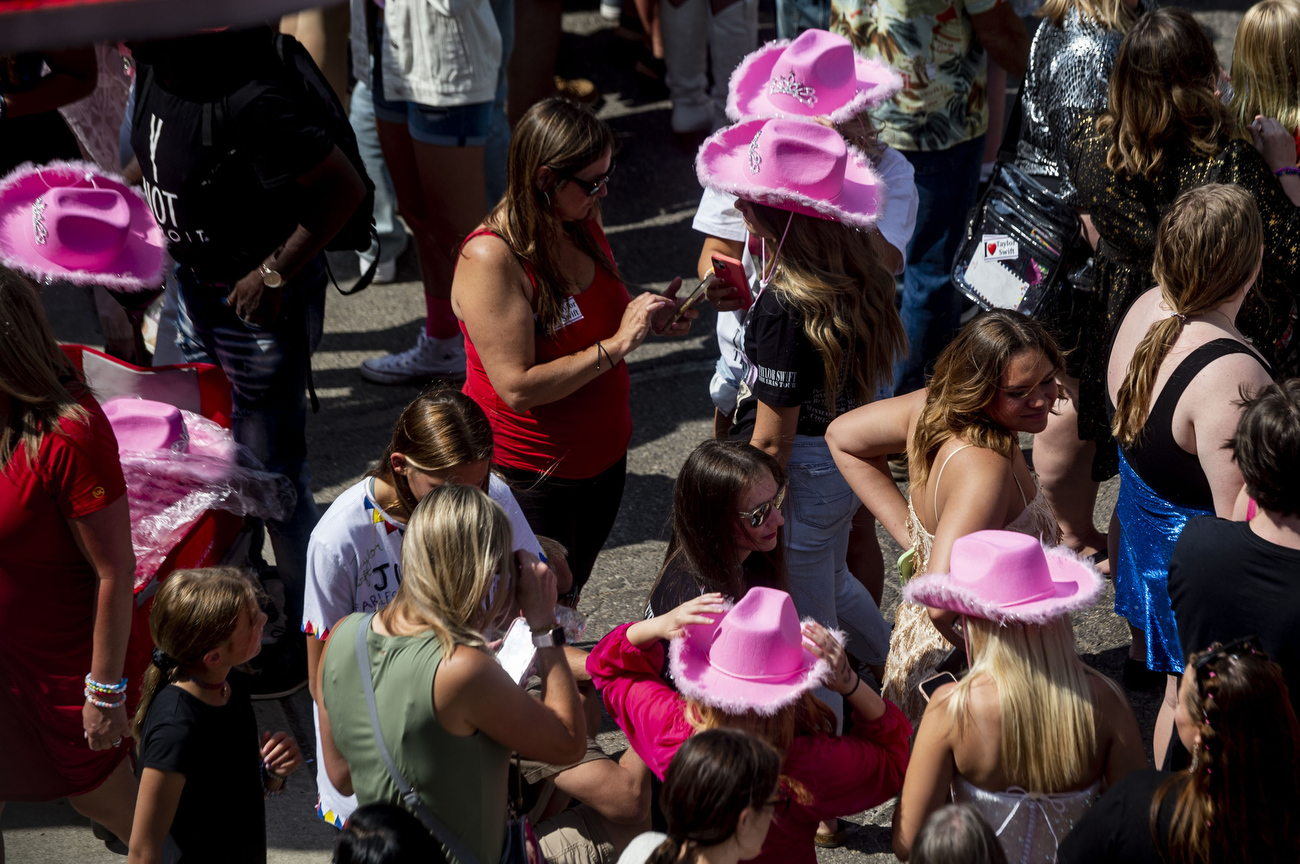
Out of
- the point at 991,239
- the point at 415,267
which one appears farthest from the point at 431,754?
the point at 415,267

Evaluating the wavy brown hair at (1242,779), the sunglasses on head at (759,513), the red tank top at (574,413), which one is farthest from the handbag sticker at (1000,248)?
the wavy brown hair at (1242,779)

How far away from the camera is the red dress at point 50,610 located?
2719mm

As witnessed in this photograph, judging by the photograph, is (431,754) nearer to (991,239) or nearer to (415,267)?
(991,239)

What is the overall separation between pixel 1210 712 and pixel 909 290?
3148 mm

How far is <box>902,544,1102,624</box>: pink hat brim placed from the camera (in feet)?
7.57

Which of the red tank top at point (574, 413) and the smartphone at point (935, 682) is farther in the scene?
the red tank top at point (574, 413)

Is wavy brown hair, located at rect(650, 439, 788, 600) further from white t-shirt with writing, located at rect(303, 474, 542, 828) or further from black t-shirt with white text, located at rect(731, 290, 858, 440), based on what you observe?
white t-shirt with writing, located at rect(303, 474, 542, 828)

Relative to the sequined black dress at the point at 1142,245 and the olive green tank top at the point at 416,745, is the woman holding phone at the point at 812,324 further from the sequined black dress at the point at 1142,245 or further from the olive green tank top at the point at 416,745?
the olive green tank top at the point at 416,745

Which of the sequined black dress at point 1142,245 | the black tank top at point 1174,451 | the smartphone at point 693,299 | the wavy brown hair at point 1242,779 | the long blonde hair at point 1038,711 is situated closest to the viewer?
the wavy brown hair at point 1242,779

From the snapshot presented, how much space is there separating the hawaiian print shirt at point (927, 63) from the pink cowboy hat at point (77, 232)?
109 inches

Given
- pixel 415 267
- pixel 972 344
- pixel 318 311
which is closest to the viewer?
pixel 972 344

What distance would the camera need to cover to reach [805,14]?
19.8 ft

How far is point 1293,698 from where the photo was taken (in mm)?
2455

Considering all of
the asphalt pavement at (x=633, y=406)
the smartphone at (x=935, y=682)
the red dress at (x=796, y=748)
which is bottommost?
the asphalt pavement at (x=633, y=406)
